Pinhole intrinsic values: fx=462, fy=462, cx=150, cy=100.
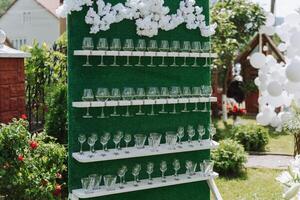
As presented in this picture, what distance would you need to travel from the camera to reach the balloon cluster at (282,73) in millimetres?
1767

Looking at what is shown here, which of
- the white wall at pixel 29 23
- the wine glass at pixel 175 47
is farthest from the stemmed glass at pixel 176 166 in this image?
the white wall at pixel 29 23

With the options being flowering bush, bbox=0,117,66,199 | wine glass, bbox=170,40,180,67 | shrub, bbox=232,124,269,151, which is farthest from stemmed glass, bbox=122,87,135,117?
shrub, bbox=232,124,269,151

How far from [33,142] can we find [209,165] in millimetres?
1646

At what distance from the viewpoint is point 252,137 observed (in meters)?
8.81

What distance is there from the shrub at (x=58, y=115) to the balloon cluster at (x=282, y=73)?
2.83 metres

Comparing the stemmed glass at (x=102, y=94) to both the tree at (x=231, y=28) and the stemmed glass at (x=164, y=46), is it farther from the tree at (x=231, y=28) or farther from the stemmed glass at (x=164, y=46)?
the tree at (x=231, y=28)

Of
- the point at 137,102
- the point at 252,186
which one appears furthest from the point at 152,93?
the point at 252,186

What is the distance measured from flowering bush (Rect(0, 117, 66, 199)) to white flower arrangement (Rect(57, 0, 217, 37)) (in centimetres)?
105

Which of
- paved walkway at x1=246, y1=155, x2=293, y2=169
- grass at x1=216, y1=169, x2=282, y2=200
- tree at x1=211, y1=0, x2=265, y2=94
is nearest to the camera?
grass at x1=216, y1=169, x2=282, y2=200

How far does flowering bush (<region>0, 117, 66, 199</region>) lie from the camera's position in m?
3.73

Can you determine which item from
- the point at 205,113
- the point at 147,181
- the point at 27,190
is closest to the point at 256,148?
the point at 205,113

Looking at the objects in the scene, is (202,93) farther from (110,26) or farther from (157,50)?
(110,26)

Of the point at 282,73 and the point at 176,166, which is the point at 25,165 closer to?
the point at 176,166

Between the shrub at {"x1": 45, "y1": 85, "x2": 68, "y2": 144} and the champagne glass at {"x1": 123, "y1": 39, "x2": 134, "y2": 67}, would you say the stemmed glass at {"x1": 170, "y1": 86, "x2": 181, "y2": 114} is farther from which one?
the shrub at {"x1": 45, "y1": 85, "x2": 68, "y2": 144}
